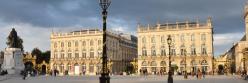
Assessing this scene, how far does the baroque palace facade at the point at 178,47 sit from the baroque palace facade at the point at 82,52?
9254 millimetres

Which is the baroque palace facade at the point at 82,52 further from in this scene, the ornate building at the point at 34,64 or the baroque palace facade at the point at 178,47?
the baroque palace facade at the point at 178,47

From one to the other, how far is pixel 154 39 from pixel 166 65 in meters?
6.56

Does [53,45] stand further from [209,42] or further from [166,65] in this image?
[209,42]

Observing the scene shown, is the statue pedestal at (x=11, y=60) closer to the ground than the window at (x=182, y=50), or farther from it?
closer to the ground

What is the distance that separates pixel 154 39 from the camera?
94625 millimetres

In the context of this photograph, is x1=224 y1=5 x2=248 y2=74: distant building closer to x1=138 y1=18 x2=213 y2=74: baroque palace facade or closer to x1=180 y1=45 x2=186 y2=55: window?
x1=138 y1=18 x2=213 y2=74: baroque palace facade

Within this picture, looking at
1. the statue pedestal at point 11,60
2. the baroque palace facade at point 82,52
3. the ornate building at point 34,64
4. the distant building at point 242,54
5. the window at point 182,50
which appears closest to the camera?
the statue pedestal at point 11,60

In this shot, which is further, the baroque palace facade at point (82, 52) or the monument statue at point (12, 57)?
the baroque palace facade at point (82, 52)

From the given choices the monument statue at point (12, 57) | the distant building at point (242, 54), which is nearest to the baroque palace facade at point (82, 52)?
the distant building at point (242, 54)

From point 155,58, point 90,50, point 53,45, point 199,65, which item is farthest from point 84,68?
point 199,65

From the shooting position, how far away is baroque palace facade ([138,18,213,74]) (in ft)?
292

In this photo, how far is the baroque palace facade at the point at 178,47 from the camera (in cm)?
8900

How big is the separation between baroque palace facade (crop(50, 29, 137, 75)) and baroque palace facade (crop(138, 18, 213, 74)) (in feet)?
30.4

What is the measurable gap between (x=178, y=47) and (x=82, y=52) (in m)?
24.8
